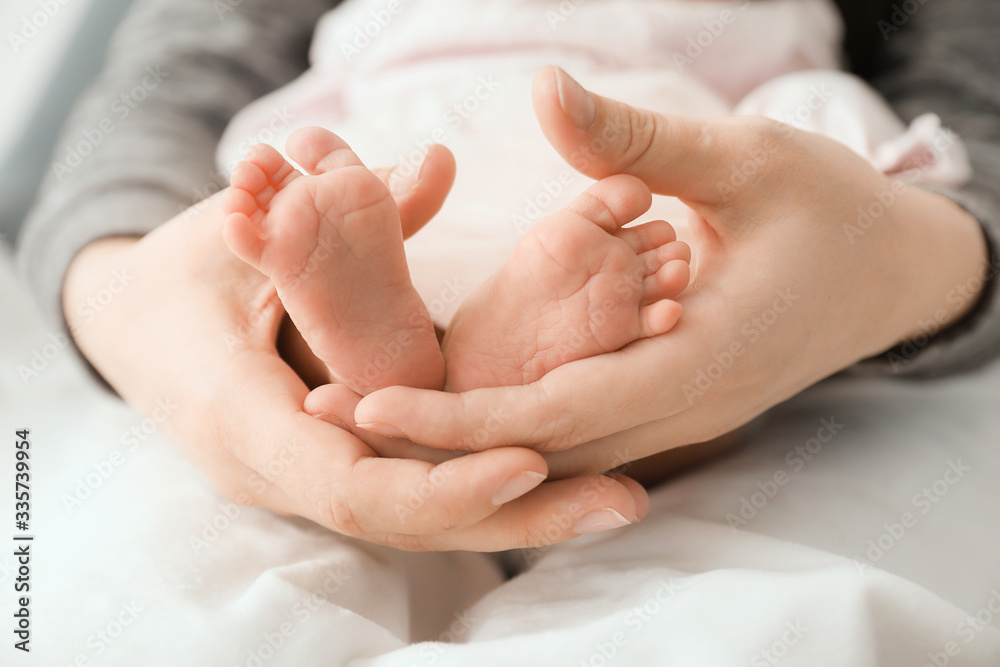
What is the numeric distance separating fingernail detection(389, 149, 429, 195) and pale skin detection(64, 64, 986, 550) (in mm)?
13

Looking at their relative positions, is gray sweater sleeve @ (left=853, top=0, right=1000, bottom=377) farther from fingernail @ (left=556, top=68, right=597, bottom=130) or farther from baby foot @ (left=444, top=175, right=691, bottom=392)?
fingernail @ (left=556, top=68, right=597, bottom=130)

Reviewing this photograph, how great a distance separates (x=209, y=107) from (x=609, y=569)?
0.98 m

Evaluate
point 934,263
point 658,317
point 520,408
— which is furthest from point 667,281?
point 934,263

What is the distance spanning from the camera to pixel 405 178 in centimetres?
60

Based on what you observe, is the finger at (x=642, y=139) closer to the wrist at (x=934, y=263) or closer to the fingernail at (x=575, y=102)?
the fingernail at (x=575, y=102)

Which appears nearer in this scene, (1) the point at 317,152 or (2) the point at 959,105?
(1) the point at 317,152

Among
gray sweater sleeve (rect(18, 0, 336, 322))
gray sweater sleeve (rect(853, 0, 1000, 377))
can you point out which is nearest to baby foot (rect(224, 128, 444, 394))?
gray sweater sleeve (rect(18, 0, 336, 322))

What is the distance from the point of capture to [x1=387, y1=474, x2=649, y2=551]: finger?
55 centimetres

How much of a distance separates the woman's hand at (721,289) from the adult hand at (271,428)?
0.04 metres

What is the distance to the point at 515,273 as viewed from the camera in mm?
537

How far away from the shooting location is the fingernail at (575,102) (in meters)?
0.48

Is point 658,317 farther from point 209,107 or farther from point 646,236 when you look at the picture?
point 209,107

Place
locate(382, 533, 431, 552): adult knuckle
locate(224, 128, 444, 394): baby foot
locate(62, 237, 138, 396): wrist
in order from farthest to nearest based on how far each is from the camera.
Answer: locate(62, 237, 138, 396): wrist
locate(382, 533, 431, 552): adult knuckle
locate(224, 128, 444, 394): baby foot

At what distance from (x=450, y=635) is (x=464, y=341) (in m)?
0.29
